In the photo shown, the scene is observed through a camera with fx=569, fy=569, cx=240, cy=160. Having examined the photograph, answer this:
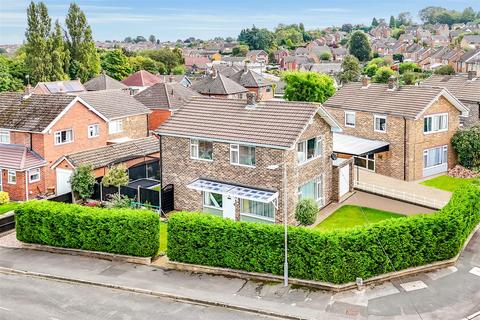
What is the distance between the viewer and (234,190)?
3412 centimetres

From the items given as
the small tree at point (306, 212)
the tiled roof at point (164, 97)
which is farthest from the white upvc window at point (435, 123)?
the tiled roof at point (164, 97)

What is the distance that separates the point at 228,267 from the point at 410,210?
14.8m

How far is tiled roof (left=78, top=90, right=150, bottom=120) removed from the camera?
163 ft

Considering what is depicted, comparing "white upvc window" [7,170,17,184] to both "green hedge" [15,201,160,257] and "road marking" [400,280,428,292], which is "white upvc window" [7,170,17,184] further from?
"road marking" [400,280,428,292]

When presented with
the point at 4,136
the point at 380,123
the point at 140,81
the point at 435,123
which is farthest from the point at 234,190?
the point at 140,81

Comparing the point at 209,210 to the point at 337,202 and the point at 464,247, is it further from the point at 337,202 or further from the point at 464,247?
the point at 464,247

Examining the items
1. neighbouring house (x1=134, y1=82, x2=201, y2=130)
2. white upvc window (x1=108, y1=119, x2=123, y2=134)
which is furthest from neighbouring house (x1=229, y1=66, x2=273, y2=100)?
white upvc window (x1=108, y1=119, x2=123, y2=134)

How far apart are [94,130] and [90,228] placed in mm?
18967

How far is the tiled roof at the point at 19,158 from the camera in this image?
41.5m

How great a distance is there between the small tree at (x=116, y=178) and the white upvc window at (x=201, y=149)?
613cm

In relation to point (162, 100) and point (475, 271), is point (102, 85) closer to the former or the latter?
point (162, 100)

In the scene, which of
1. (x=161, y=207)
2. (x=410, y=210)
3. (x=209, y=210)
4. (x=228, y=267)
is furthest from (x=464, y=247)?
(x=161, y=207)

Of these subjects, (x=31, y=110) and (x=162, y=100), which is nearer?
(x=31, y=110)

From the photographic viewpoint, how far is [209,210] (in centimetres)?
3616
